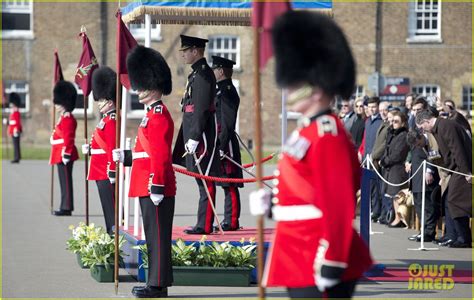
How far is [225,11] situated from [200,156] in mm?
1435

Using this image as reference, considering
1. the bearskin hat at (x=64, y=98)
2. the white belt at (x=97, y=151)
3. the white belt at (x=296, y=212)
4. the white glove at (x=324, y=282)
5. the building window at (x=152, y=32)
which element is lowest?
the white glove at (x=324, y=282)

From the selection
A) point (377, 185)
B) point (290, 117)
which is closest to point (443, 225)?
point (377, 185)

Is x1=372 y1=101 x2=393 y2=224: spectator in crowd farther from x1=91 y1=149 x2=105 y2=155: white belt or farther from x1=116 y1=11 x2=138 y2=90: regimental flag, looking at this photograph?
x1=116 y1=11 x2=138 y2=90: regimental flag

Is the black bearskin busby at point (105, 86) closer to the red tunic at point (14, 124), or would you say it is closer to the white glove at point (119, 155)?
the white glove at point (119, 155)

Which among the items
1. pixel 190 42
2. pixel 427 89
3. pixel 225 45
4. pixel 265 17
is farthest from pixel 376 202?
pixel 427 89

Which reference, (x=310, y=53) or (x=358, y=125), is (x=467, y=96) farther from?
(x=310, y=53)

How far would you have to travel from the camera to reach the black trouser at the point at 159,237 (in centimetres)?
941

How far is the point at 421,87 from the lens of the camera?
43.2 meters

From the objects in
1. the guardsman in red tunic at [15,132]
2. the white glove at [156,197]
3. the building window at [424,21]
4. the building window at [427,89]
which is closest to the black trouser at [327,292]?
the white glove at [156,197]

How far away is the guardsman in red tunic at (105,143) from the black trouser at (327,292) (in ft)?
23.1

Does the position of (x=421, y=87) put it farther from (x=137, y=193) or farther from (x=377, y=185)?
(x=137, y=193)

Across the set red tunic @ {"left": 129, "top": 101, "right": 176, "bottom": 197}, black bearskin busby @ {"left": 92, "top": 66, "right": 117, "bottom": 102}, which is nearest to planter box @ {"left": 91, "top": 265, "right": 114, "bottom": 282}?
red tunic @ {"left": 129, "top": 101, "right": 176, "bottom": 197}

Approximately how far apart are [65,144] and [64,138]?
0.29 ft

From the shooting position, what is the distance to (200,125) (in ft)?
37.4
